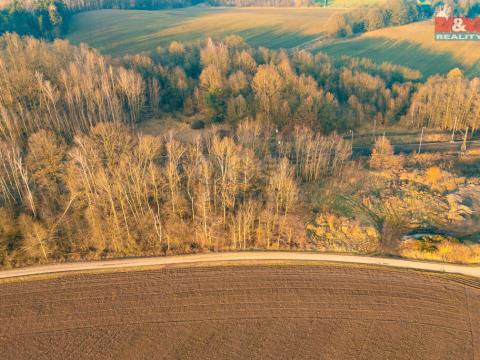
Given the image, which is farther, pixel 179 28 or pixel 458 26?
pixel 458 26

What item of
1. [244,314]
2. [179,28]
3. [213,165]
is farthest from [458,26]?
[244,314]

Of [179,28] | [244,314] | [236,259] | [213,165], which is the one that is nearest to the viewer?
[244,314]

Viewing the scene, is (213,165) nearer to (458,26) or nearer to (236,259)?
(236,259)

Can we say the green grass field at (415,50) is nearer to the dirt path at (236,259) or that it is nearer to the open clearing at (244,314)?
the dirt path at (236,259)

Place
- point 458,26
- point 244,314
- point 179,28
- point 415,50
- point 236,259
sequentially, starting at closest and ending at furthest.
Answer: point 244,314, point 236,259, point 415,50, point 179,28, point 458,26

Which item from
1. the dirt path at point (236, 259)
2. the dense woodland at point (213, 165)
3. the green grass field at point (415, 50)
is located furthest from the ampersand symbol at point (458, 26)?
the dirt path at point (236, 259)

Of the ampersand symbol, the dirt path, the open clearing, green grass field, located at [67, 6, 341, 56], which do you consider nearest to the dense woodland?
the dirt path
